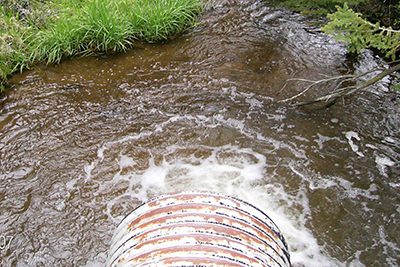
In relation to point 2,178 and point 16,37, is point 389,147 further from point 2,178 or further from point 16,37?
point 16,37

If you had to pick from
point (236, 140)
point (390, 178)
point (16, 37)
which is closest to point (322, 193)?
point (390, 178)

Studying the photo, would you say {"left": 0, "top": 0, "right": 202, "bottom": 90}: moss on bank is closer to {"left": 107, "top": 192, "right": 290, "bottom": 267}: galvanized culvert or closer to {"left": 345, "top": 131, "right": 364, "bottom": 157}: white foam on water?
{"left": 345, "top": 131, "right": 364, "bottom": 157}: white foam on water

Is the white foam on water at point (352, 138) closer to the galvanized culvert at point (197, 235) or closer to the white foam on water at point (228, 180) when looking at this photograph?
the white foam on water at point (228, 180)

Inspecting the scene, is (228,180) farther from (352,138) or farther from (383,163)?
(383,163)

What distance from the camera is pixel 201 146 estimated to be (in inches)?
223

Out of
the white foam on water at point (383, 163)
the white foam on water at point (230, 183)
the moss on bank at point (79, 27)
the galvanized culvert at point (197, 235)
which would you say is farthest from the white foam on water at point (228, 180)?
the moss on bank at point (79, 27)

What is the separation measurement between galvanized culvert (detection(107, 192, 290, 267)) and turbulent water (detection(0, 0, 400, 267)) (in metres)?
1.50

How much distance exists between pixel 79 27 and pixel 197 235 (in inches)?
204

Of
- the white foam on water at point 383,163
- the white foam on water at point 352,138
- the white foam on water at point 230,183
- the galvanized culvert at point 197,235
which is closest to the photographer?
the galvanized culvert at point 197,235

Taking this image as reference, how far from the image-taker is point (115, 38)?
7.21 metres

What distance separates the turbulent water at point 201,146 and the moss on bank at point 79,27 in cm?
21

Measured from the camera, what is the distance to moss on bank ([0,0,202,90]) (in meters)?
7.05

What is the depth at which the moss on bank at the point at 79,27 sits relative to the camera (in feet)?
23.1

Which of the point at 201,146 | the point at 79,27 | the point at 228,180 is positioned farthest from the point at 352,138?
the point at 79,27
